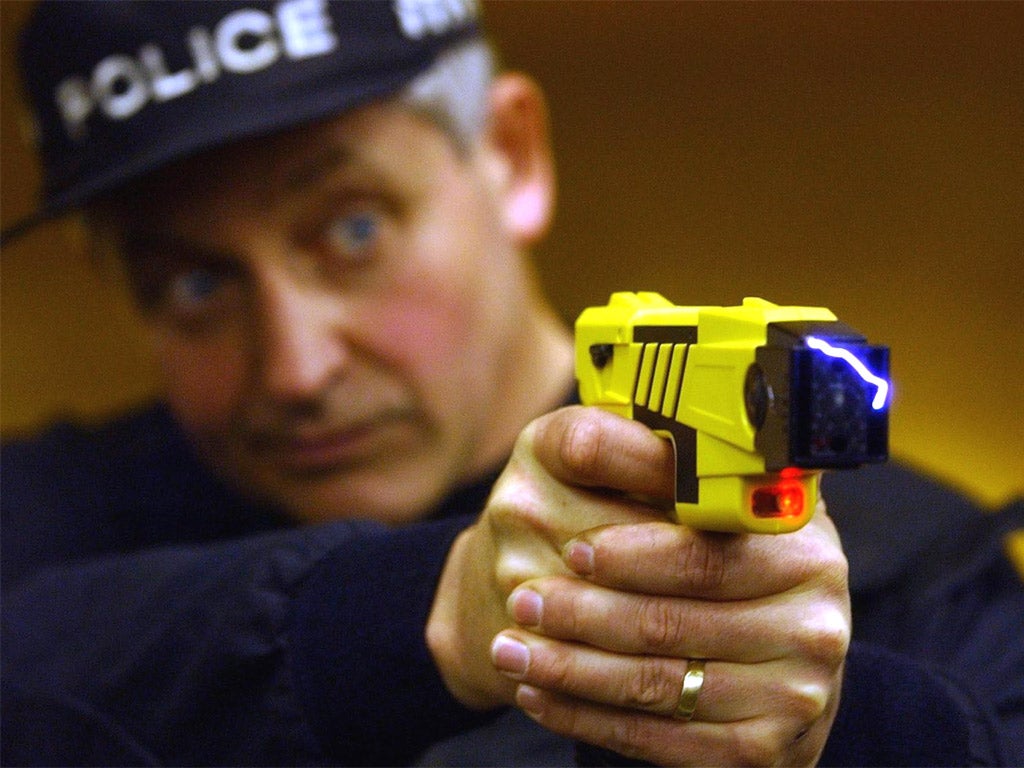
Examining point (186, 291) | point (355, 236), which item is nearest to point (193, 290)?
point (186, 291)

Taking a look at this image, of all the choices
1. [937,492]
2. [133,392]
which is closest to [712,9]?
[937,492]

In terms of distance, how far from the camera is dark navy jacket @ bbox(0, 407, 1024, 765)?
0.40m

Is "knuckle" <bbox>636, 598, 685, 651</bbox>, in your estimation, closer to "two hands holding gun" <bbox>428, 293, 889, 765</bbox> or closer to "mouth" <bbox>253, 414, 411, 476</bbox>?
"two hands holding gun" <bbox>428, 293, 889, 765</bbox>

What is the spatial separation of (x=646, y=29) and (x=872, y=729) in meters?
0.61

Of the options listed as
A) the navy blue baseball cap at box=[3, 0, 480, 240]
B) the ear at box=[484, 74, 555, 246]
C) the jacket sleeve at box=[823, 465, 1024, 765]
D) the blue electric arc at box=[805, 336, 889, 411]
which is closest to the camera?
the blue electric arc at box=[805, 336, 889, 411]

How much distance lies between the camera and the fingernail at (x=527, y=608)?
340 millimetres

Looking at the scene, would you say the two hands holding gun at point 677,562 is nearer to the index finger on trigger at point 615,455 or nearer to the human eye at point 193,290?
the index finger on trigger at point 615,455

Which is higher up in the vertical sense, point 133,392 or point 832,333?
point 832,333

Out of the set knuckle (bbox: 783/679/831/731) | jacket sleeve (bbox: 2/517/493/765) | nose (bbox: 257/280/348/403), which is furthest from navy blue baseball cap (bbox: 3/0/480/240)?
knuckle (bbox: 783/679/831/731)

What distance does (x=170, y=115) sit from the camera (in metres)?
0.63

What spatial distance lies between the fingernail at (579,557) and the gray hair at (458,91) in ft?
1.44

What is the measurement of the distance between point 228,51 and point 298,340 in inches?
6.9

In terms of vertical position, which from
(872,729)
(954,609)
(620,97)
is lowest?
(954,609)

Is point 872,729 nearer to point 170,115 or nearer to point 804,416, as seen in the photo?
point 804,416
